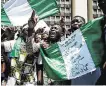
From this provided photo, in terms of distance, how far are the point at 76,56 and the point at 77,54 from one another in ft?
0.09

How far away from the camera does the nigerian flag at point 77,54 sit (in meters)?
5.81

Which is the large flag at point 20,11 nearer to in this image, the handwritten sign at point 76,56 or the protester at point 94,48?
the handwritten sign at point 76,56

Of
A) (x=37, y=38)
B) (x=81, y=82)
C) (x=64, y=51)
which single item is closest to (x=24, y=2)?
(x=37, y=38)

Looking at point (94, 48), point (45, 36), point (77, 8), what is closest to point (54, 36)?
point (45, 36)

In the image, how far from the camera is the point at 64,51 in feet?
20.2

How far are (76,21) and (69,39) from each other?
1.18 ft

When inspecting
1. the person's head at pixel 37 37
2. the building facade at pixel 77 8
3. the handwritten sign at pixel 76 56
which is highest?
the building facade at pixel 77 8

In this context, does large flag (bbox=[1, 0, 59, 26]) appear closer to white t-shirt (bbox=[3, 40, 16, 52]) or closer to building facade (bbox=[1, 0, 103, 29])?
white t-shirt (bbox=[3, 40, 16, 52])

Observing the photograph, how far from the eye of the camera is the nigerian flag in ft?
19.1

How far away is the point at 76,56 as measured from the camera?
19.5ft

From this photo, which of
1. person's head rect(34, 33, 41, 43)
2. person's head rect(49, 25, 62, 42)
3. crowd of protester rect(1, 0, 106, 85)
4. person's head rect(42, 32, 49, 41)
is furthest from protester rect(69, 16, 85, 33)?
person's head rect(34, 33, 41, 43)

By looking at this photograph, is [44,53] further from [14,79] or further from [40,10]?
[40,10]

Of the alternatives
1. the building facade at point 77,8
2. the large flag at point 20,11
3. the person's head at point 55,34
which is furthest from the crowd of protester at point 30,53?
the building facade at point 77,8

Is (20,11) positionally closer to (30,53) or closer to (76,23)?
(30,53)
